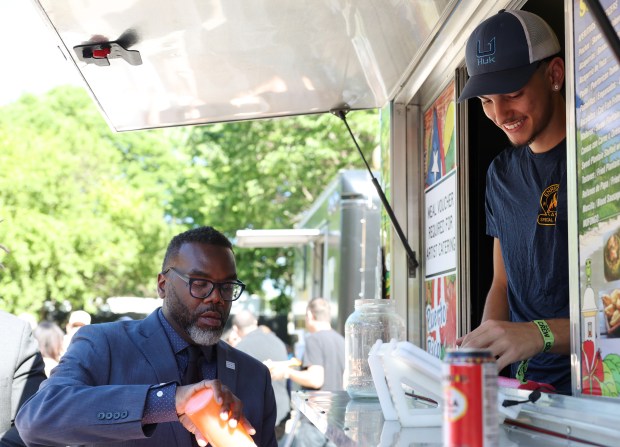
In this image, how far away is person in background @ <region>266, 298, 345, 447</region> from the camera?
9.45 meters

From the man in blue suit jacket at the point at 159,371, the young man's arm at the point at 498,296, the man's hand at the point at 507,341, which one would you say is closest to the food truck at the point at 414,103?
the man's hand at the point at 507,341

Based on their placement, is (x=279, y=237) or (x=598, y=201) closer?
(x=598, y=201)

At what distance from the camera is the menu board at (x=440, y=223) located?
13.5 feet

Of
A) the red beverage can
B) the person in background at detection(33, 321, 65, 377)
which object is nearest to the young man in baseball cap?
the red beverage can

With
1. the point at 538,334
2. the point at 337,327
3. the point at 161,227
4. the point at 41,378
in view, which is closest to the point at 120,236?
the point at 161,227

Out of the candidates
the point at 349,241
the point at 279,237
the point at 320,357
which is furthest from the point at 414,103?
the point at 279,237

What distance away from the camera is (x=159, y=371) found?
3.23 meters

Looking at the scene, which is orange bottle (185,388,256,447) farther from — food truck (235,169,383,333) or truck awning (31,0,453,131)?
food truck (235,169,383,333)

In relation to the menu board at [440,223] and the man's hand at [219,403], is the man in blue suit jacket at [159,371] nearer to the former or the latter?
the man's hand at [219,403]

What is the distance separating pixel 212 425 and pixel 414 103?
2831mm

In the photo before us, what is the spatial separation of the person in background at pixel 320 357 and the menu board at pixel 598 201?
7.22 metres

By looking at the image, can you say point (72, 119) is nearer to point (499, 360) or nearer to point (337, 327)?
point (337, 327)

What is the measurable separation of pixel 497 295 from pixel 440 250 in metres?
0.85

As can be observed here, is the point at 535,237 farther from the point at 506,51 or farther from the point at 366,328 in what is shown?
the point at 366,328
